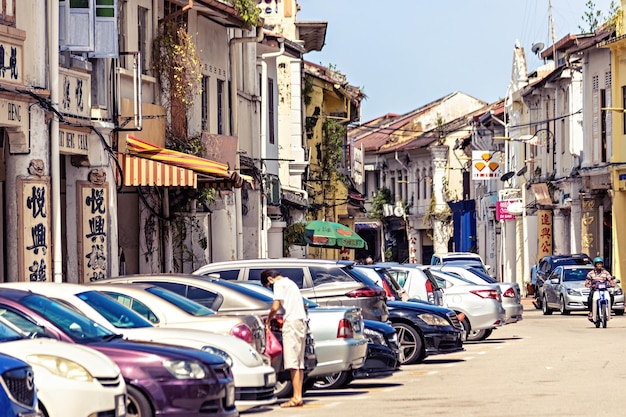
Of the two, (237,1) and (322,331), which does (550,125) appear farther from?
(322,331)

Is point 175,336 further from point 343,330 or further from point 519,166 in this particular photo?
point 519,166

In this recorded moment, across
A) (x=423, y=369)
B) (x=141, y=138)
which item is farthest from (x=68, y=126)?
(x=423, y=369)

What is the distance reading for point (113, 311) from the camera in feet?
48.8

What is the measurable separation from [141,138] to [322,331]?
11.3m

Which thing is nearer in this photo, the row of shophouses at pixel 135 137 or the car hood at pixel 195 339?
the car hood at pixel 195 339

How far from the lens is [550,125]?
62000 millimetres

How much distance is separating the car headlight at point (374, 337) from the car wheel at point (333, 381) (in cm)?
110

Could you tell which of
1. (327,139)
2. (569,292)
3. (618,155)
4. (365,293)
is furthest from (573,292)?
(365,293)

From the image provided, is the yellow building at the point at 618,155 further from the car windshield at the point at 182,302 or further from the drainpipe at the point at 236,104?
the car windshield at the point at 182,302

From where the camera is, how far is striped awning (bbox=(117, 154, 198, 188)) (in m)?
26.2

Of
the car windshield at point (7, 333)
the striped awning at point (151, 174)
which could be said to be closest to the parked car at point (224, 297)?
the car windshield at point (7, 333)

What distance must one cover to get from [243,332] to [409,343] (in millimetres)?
8325

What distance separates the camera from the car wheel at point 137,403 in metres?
12.9

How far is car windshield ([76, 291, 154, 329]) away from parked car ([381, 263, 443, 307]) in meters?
13.0
